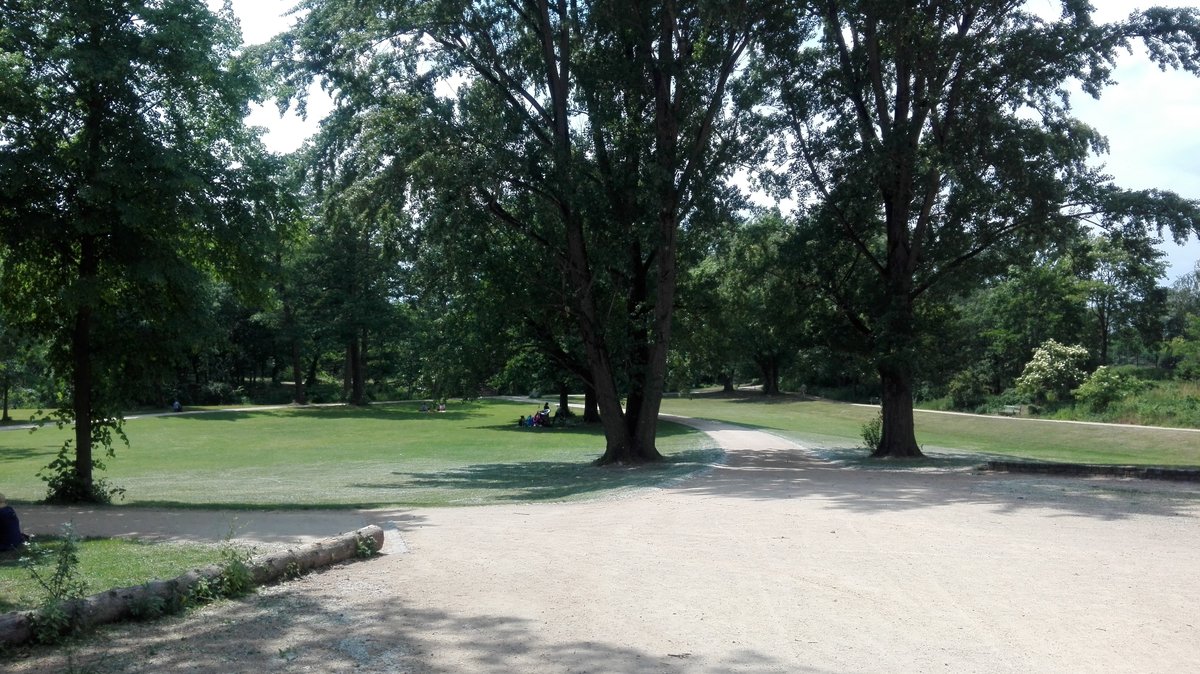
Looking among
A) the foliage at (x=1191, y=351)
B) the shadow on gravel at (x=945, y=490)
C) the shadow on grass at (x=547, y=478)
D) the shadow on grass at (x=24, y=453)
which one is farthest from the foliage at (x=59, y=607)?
the foliage at (x=1191, y=351)

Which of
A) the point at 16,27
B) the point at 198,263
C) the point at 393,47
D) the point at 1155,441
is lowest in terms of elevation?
the point at 1155,441

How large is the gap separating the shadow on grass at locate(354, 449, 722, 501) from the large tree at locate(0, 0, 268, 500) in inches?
255

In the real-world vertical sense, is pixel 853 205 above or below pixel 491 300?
above

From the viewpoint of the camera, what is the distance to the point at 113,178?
13078 mm

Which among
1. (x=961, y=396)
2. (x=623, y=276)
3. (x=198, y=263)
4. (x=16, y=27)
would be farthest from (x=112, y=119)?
(x=961, y=396)

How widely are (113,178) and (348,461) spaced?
58.4ft

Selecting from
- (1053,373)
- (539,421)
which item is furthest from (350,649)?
(1053,373)

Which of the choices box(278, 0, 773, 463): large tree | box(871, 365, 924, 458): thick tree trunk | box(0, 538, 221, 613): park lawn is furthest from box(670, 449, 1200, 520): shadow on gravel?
box(0, 538, 221, 613): park lawn

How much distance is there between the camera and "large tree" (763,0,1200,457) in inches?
833

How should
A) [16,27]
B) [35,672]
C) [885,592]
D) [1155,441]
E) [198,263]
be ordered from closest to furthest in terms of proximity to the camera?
[35,672], [885,592], [16,27], [198,263], [1155,441]

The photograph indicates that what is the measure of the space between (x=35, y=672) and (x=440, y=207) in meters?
16.1

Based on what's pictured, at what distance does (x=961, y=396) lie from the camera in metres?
57.3

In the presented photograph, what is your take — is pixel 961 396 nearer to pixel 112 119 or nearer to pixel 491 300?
pixel 491 300

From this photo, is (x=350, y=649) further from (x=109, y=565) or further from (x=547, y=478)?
(x=547, y=478)
